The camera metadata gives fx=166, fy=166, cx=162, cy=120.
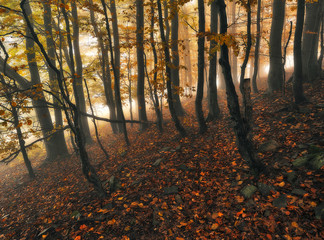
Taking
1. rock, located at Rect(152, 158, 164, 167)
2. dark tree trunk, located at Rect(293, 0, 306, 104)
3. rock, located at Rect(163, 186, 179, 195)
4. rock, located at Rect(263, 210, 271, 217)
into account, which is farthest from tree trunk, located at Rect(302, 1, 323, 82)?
rock, located at Rect(163, 186, 179, 195)

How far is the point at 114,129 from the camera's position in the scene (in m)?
13.7

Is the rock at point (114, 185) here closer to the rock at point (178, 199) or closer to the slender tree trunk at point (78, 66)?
the rock at point (178, 199)

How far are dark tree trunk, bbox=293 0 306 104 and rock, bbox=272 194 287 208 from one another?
4703 millimetres

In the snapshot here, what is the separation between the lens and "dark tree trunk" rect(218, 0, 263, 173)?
13.1 feet

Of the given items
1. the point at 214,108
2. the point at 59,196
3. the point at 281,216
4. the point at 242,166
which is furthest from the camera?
the point at 214,108

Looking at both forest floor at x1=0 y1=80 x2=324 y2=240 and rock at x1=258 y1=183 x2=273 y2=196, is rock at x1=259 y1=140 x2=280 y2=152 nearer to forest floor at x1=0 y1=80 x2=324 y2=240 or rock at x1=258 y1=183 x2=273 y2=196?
forest floor at x1=0 y1=80 x2=324 y2=240

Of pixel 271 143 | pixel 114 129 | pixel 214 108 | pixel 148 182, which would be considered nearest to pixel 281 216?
pixel 271 143

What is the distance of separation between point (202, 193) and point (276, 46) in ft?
27.5

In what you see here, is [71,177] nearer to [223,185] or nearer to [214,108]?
[223,185]

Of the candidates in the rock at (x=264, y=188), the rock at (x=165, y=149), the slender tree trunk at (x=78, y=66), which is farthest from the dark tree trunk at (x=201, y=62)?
the slender tree trunk at (x=78, y=66)

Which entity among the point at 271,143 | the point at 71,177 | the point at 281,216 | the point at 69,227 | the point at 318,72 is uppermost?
the point at 318,72

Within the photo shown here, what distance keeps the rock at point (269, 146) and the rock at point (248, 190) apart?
1533 mm

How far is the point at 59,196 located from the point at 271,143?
8.04m

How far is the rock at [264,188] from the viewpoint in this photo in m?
3.97
